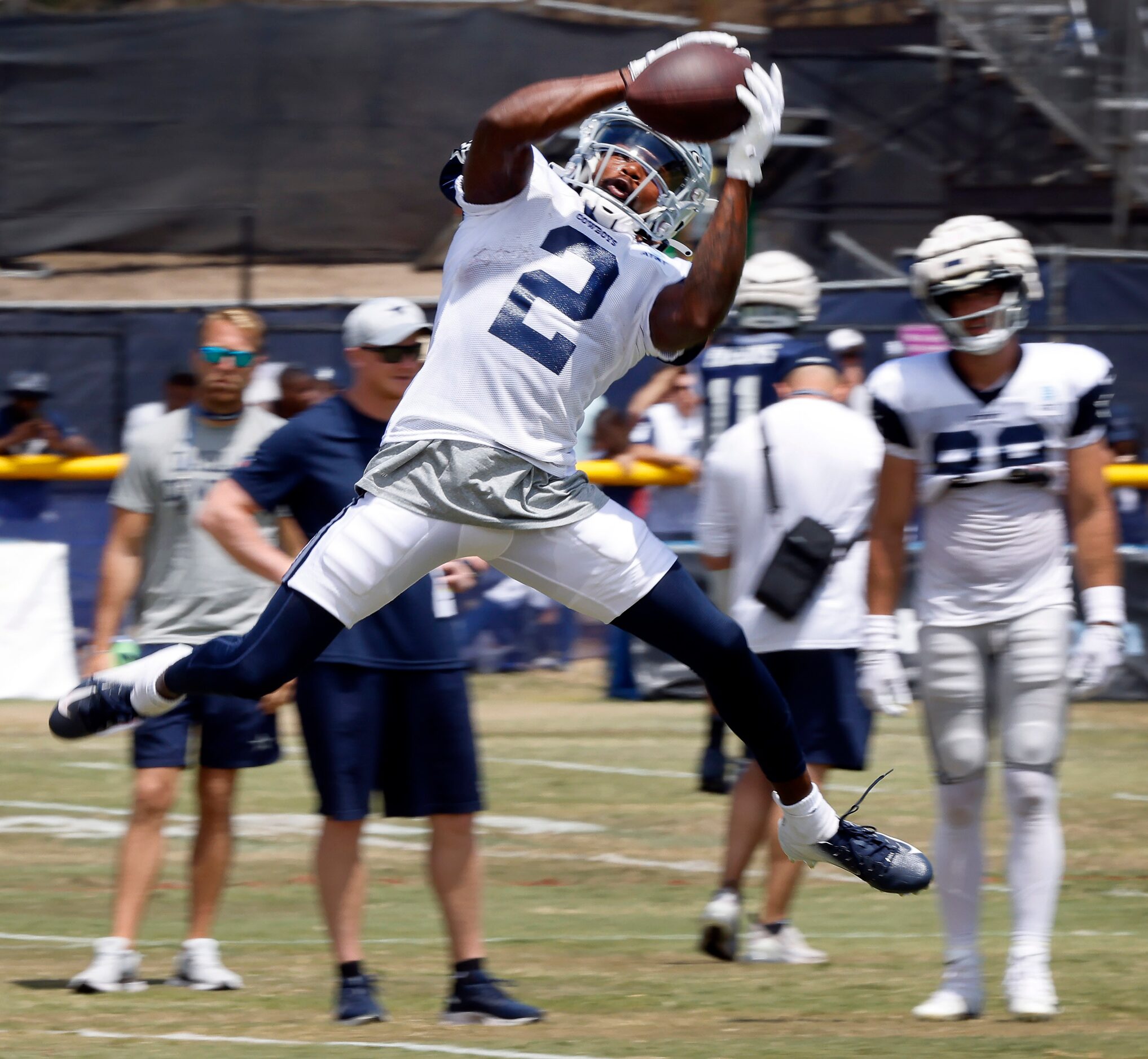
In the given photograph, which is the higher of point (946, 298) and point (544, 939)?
point (946, 298)

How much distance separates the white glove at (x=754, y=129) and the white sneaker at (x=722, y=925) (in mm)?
2918

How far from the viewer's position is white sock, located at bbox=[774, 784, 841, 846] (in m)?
5.33

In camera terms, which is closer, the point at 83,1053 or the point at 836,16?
the point at 83,1053

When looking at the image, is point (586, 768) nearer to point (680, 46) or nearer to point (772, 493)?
point (772, 493)

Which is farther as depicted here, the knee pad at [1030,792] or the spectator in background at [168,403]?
the spectator in background at [168,403]

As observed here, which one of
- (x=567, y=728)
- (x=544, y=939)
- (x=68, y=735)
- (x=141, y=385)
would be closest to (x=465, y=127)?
(x=141, y=385)

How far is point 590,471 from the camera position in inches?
522

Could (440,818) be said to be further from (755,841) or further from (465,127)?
(465,127)

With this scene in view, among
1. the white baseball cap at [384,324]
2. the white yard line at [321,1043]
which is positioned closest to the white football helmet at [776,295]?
the white baseball cap at [384,324]

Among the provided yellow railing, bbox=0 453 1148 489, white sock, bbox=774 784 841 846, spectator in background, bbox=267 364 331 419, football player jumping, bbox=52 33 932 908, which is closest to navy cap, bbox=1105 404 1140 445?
yellow railing, bbox=0 453 1148 489

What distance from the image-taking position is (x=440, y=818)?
6062 millimetres

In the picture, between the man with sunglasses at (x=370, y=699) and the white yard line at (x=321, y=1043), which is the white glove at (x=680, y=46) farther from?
the white yard line at (x=321, y=1043)

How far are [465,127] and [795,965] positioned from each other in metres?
15.2

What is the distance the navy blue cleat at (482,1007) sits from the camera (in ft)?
19.3
